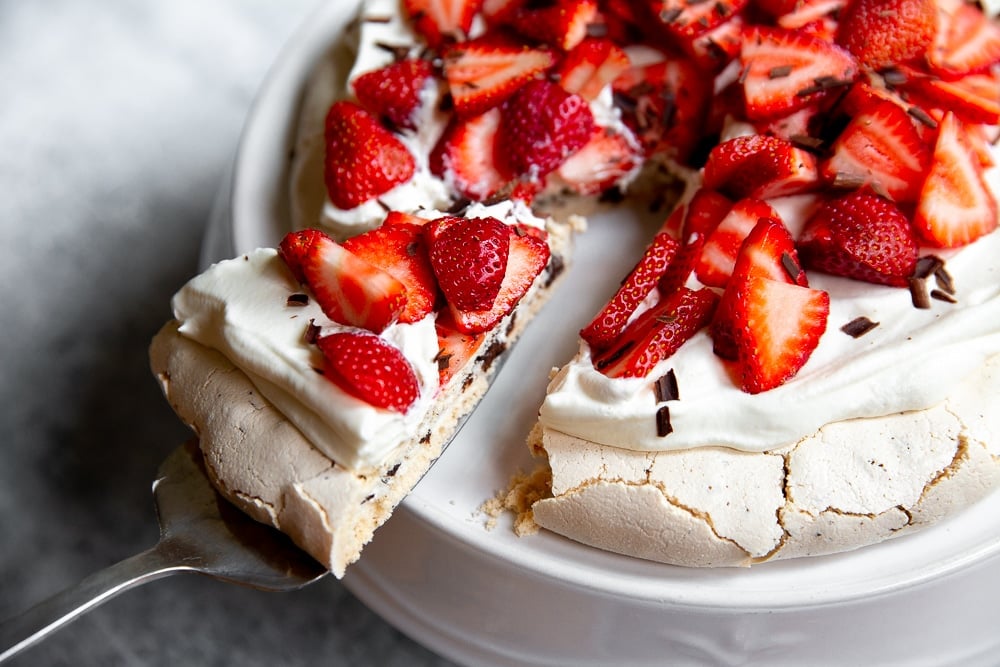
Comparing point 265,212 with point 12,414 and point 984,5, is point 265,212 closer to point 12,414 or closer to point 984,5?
point 12,414

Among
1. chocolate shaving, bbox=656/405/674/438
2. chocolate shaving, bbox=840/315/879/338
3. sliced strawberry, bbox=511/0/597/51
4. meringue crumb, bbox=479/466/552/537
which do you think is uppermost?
sliced strawberry, bbox=511/0/597/51

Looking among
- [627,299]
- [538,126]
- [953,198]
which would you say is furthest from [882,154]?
[538,126]

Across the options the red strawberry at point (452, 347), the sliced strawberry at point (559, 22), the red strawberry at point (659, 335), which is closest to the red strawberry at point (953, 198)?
the red strawberry at point (659, 335)

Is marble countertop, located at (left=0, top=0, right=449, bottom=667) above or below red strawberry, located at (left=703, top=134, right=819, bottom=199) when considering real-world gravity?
below

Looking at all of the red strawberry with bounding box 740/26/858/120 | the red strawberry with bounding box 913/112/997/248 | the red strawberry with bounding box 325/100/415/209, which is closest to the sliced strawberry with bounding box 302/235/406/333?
the red strawberry with bounding box 325/100/415/209

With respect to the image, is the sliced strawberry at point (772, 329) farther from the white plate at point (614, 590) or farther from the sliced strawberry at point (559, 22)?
the sliced strawberry at point (559, 22)

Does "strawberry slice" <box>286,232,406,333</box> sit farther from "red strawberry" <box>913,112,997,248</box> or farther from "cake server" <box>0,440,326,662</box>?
"red strawberry" <box>913,112,997,248</box>

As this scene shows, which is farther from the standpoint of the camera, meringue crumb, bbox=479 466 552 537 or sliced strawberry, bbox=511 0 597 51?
sliced strawberry, bbox=511 0 597 51

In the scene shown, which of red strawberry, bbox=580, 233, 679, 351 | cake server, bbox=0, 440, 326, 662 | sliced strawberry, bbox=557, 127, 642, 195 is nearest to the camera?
cake server, bbox=0, 440, 326, 662
